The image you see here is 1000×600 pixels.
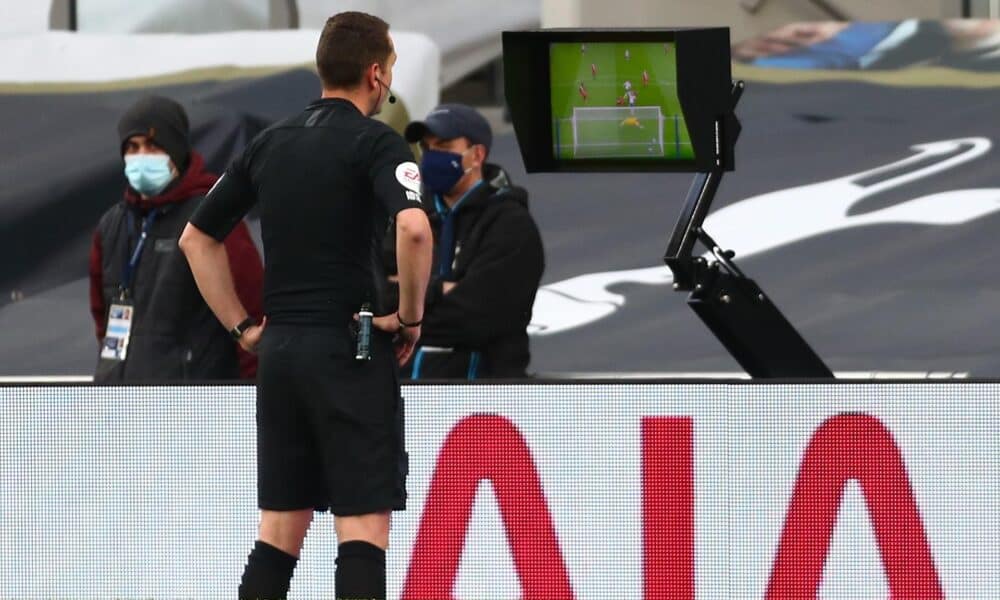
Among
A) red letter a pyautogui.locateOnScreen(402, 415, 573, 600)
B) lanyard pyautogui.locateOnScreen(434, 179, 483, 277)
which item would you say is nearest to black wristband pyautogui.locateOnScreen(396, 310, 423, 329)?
red letter a pyautogui.locateOnScreen(402, 415, 573, 600)

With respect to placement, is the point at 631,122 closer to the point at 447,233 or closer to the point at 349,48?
the point at 447,233

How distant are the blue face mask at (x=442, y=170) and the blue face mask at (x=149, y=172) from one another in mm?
883

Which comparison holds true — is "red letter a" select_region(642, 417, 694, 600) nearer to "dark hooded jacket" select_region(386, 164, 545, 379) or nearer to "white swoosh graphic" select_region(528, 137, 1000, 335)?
"dark hooded jacket" select_region(386, 164, 545, 379)

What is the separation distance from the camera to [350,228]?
5012 mm

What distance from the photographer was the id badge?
725 centimetres

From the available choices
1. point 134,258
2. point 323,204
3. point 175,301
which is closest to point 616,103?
point 323,204

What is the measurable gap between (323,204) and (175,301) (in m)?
2.27

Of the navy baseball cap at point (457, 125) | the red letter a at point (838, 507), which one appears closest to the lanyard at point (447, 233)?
the navy baseball cap at point (457, 125)

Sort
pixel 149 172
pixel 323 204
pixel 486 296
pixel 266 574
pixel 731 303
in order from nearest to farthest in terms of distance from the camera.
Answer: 1. pixel 323 204
2. pixel 266 574
3. pixel 731 303
4. pixel 486 296
5. pixel 149 172

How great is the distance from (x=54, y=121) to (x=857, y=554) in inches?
223

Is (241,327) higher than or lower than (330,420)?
higher

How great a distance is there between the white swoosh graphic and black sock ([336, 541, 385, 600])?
4.21 m

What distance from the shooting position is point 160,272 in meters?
7.18

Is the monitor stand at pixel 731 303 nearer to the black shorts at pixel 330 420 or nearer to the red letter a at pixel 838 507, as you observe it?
the red letter a at pixel 838 507
